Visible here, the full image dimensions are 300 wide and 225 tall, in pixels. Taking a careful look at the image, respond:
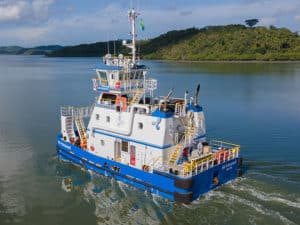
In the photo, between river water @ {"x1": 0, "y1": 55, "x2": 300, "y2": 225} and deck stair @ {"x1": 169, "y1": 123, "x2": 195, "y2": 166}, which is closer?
river water @ {"x1": 0, "y1": 55, "x2": 300, "y2": 225}

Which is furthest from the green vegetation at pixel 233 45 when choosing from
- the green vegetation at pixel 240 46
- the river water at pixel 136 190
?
the river water at pixel 136 190

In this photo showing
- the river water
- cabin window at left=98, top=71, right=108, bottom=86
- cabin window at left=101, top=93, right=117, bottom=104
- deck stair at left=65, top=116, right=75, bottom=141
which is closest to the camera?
the river water

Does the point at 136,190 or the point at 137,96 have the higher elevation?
the point at 137,96

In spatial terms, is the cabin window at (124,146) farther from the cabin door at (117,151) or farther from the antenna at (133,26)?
the antenna at (133,26)

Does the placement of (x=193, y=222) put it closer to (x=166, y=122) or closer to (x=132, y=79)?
(x=166, y=122)

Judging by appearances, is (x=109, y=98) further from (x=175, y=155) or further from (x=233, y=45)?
(x=233, y=45)

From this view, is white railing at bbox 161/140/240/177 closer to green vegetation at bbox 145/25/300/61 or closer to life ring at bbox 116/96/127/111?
life ring at bbox 116/96/127/111

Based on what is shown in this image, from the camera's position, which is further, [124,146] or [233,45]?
[233,45]

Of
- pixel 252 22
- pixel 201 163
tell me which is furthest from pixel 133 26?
pixel 252 22

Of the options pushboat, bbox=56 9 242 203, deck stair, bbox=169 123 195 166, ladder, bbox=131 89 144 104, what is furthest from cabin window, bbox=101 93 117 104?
deck stair, bbox=169 123 195 166
